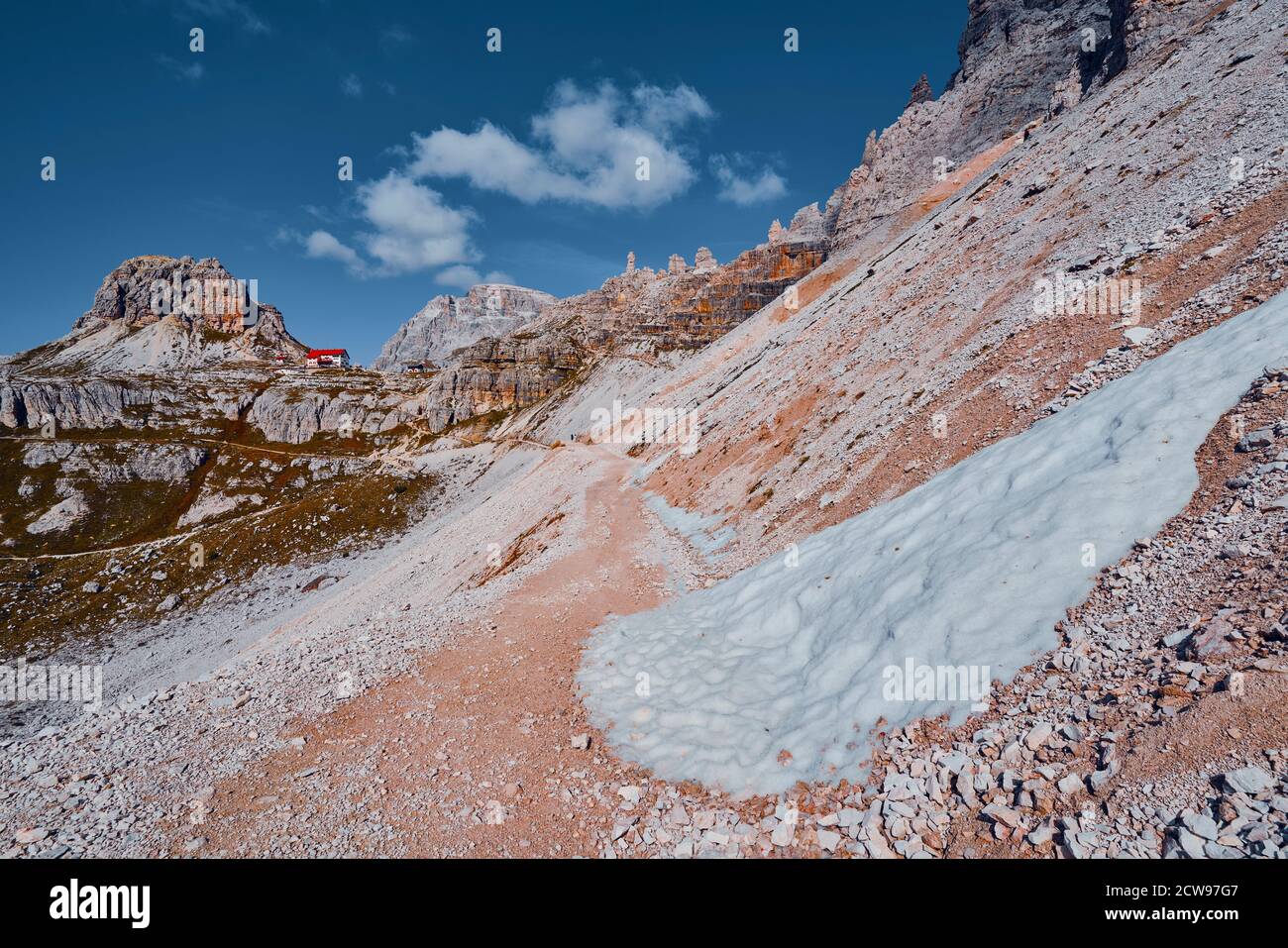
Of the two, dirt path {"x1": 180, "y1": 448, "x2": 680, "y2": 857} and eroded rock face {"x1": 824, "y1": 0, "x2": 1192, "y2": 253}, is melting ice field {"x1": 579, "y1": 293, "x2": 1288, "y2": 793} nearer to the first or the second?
dirt path {"x1": 180, "y1": 448, "x2": 680, "y2": 857}

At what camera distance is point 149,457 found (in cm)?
11306

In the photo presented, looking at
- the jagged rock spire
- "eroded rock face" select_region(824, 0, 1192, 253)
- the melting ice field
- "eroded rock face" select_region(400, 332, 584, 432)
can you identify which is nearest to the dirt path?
the melting ice field

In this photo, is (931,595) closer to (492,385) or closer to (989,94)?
(492,385)

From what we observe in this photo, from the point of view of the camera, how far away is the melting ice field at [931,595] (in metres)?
8.85

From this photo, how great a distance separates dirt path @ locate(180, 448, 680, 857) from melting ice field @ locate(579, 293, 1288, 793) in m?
1.18

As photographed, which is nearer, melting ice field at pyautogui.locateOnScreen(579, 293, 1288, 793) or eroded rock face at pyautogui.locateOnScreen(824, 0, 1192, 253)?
melting ice field at pyautogui.locateOnScreen(579, 293, 1288, 793)

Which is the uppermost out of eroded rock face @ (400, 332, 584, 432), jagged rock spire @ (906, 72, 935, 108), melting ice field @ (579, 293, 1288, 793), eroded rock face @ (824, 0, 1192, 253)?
jagged rock spire @ (906, 72, 935, 108)

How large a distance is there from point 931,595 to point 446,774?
10250 millimetres

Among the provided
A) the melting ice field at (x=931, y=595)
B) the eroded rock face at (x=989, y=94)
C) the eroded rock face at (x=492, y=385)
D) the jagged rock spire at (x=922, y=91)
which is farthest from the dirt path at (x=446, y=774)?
the jagged rock spire at (x=922, y=91)

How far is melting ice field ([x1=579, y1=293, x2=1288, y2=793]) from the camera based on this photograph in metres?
8.85

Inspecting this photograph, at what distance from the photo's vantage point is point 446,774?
9734 mm

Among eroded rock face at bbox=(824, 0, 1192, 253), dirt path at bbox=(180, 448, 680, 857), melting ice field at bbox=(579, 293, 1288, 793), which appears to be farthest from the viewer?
eroded rock face at bbox=(824, 0, 1192, 253)

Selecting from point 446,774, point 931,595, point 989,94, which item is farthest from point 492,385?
point 931,595

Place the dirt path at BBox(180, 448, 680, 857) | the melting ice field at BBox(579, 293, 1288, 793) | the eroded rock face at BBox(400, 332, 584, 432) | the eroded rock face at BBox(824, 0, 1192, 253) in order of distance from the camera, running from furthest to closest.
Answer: the eroded rock face at BBox(400, 332, 584, 432)
the eroded rock face at BBox(824, 0, 1192, 253)
the melting ice field at BBox(579, 293, 1288, 793)
the dirt path at BBox(180, 448, 680, 857)
